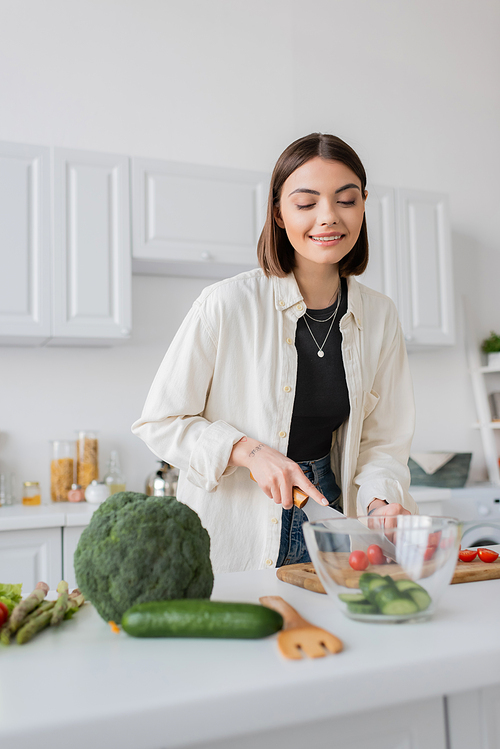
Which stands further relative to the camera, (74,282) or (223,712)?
(74,282)

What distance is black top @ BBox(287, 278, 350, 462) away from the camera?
1.39 meters

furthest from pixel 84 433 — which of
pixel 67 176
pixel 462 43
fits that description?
pixel 462 43

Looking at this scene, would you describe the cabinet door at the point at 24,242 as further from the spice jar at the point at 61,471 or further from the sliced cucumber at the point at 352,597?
the sliced cucumber at the point at 352,597

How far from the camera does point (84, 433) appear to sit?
2.71m

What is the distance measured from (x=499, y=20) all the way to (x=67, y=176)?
290 centimetres

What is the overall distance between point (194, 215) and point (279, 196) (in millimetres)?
1314

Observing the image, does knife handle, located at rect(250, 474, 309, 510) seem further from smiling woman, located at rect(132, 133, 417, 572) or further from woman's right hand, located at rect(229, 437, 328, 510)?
smiling woman, located at rect(132, 133, 417, 572)

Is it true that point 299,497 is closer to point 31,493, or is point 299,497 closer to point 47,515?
point 47,515

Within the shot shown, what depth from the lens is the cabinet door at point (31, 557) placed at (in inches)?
85.9

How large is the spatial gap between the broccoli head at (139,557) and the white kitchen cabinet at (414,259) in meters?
2.41

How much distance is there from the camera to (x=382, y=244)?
9.96 ft

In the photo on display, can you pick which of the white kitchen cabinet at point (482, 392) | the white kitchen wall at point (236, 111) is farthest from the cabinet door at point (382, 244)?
the white kitchen cabinet at point (482, 392)

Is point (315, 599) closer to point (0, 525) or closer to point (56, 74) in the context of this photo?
point (0, 525)

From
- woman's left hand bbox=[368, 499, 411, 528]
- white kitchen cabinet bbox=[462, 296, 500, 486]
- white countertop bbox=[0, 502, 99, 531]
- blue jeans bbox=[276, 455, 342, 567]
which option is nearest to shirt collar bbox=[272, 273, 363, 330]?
blue jeans bbox=[276, 455, 342, 567]
